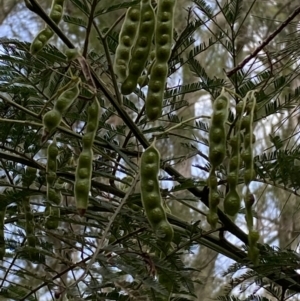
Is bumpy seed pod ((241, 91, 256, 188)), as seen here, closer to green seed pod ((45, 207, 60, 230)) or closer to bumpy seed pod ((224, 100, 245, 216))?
bumpy seed pod ((224, 100, 245, 216))

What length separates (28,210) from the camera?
0.85 metres

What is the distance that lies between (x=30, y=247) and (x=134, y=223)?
140 mm

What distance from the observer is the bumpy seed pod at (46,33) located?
2.44 ft

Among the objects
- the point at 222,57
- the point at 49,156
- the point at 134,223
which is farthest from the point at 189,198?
the point at 222,57

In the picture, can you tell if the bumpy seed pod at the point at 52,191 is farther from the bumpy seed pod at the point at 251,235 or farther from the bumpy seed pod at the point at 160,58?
the bumpy seed pod at the point at 251,235

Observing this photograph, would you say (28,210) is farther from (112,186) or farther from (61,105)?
(61,105)

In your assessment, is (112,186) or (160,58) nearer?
(160,58)

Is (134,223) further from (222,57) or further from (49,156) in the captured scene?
(222,57)

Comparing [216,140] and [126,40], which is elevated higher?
[126,40]

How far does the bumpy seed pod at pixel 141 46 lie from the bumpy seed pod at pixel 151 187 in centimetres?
9

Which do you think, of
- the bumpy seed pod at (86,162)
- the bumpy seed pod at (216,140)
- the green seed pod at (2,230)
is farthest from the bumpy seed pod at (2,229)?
the bumpy seed pod at (216,140)

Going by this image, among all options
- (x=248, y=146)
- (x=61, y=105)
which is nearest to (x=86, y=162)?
(x=61, y=105)

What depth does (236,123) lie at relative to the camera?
74 cm

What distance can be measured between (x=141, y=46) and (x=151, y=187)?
0.56 feet
